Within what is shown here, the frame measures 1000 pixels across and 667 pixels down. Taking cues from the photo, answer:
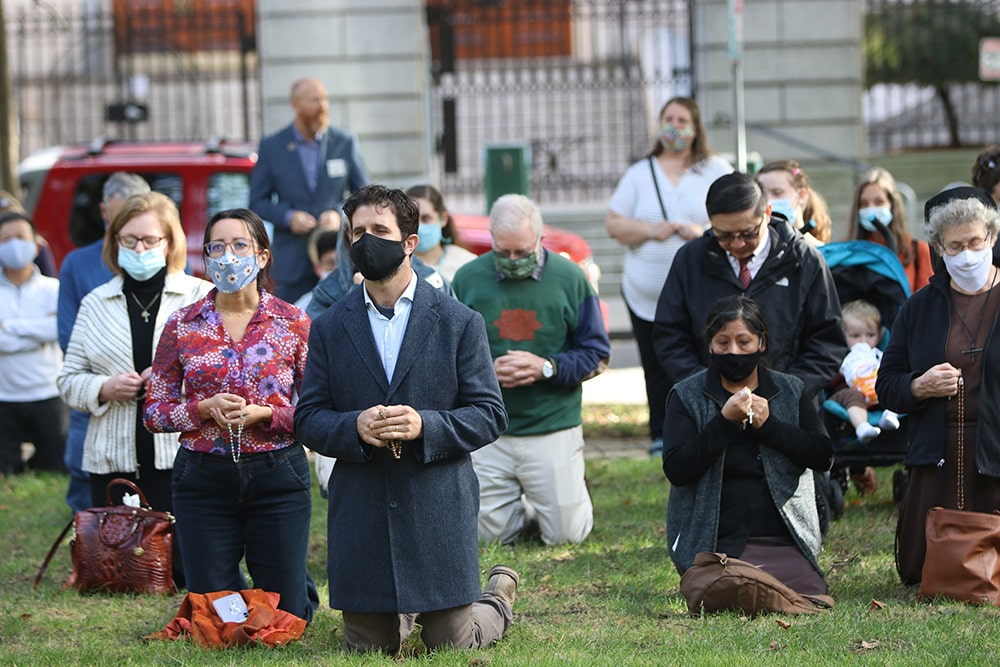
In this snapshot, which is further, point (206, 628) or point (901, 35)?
point (901, 35)

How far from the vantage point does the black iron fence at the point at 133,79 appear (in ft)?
75.1

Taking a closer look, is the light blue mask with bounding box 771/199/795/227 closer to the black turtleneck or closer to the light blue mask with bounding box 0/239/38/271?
the black turtleneck

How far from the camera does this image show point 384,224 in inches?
239

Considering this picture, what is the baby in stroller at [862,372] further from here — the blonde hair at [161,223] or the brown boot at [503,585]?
the blonde hair at [161,223]

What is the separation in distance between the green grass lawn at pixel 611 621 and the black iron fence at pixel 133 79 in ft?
48.6

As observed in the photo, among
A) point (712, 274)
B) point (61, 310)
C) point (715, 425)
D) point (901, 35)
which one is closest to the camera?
point (715, 425)

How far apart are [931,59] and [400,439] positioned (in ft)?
64.4

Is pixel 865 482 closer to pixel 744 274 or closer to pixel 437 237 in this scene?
pixel 744 274

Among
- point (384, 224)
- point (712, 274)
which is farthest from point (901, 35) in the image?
point (384, 224)

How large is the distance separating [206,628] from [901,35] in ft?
61.2

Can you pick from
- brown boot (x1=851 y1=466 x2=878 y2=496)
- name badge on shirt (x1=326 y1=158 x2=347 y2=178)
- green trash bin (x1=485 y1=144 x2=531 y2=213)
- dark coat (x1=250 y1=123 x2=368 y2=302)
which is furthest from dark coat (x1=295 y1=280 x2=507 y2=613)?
green trash bin (x1=485 y1=144 x2=531 y2=213)

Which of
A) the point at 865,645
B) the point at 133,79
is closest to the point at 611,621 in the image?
the point at 865,645

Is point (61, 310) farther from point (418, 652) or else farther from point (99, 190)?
point (99, 190)

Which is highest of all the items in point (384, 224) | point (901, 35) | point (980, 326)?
point (901, 35)
